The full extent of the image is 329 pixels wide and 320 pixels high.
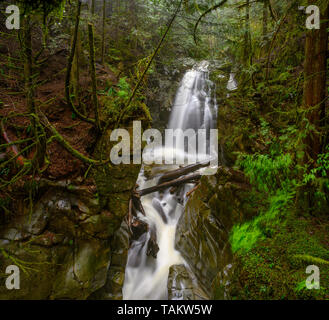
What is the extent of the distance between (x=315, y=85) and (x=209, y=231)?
13.1 feet

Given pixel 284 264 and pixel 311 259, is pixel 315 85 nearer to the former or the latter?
pixel 311 259

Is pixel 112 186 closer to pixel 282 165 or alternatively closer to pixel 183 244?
pixel 183 244

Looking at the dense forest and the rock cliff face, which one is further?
the rock cliff face

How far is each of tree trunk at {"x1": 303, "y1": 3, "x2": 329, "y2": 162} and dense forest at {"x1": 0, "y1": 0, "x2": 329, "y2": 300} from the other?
0.7 inches

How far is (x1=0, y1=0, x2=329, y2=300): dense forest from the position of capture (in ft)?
→ 9.36

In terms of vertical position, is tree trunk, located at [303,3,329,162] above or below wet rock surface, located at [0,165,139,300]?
above

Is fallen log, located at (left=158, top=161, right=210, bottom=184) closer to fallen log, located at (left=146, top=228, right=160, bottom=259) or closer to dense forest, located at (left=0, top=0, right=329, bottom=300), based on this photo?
dense forest, located at (left=0, top=0, right=329, bottom=300)

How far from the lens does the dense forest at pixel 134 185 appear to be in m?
2.85

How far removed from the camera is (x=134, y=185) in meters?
5.14

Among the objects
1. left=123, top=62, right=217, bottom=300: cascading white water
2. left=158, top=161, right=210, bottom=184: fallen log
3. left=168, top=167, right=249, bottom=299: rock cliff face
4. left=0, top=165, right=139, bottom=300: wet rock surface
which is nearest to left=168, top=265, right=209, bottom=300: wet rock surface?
left=168, top=167, right=249, bottom=299: rock cliff face

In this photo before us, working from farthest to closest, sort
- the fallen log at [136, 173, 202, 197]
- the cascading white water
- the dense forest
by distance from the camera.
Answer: the fallen log at [136, 173, 202, 197]
the cascading white water
the dense forest

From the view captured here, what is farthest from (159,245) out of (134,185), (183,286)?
(134,185)

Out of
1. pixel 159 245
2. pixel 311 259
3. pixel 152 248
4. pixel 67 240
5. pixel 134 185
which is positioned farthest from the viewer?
pixel 159 245

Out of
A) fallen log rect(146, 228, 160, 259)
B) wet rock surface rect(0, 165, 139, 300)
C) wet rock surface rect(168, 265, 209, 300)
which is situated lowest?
wet rock surface rect(168, 265, 209, 300)
